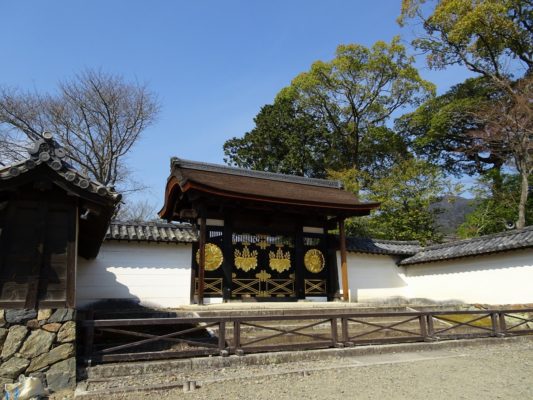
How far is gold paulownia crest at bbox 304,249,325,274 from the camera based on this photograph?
1231 centimetres

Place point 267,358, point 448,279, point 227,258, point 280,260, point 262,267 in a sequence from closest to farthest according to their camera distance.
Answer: point 267,358
point 227,258
point 262,267
point 280,260
point 448,279

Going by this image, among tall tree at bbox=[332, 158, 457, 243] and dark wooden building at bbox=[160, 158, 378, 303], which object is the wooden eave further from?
tall tree at bbox=[332, 158, 457, 243]

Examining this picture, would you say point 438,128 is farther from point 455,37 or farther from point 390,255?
point 390,255

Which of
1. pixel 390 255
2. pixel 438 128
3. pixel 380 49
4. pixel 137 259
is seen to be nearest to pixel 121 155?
pixel 137 259

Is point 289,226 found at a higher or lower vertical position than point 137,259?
higher

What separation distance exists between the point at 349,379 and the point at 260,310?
3389 millimetres

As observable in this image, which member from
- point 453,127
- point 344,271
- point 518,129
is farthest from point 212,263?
point 453,127

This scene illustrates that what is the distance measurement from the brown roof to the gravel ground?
540cm

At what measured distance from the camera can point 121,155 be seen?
2072 centimetres

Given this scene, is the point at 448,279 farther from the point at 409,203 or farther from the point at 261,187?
the point at 261,187

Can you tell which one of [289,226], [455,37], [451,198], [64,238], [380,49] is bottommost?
[64,238]

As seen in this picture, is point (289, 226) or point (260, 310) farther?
point (289, 226)

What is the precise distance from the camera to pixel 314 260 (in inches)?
491

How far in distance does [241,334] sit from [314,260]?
5.56 metres
